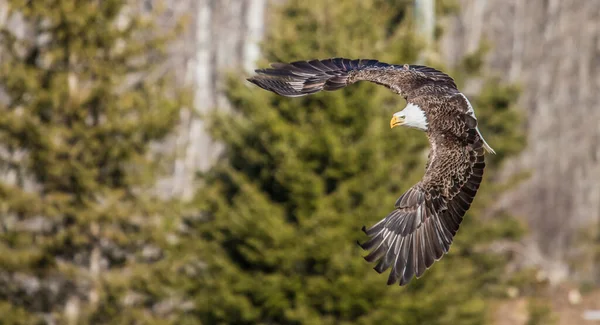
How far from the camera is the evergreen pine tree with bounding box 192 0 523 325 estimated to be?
13.8 meters

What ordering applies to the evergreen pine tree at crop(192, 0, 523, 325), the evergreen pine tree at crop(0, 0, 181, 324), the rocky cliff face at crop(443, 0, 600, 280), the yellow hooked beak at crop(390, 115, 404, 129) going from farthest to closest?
the rocky cliff face at crop(443, 0, 600, 280) → the evergreen pine tree at crop(0, 0, 181, 324) → the evergreen pine tree at crop(192, 0, 523, 325) → the yellow hooked beak at crop(390, 115, 404, 129)

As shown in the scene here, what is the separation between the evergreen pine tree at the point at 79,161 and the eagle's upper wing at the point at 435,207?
891 centimetres

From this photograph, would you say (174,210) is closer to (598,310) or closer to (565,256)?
(598,310)

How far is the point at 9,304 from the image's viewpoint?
622 inches

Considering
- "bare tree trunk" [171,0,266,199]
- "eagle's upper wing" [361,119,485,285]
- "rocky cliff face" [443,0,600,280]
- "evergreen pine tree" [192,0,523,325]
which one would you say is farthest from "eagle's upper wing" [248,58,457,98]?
"rocky cliff face" [443,0,600,280]

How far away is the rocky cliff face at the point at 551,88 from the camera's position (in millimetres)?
32219

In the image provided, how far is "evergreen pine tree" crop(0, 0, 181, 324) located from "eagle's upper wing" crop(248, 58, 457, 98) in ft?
24.5

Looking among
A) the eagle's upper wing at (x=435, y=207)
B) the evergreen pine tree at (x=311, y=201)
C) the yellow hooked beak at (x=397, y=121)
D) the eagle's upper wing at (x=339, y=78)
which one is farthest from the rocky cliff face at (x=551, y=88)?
the eagle's upper wing at (x=435, y=207)

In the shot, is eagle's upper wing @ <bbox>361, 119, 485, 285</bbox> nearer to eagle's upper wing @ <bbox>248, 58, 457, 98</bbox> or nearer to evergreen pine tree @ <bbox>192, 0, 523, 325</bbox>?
eagle's upper wing @ <bbox>248, 58, 457, 98</bbox>

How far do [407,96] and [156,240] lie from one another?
9017 millimetres

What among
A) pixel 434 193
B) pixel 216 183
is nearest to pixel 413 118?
pixel 434 193

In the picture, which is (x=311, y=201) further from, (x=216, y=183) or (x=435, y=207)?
(x=435, y=207)

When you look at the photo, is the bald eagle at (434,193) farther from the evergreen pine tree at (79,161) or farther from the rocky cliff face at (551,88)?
the rocky cliff face at (551,88)

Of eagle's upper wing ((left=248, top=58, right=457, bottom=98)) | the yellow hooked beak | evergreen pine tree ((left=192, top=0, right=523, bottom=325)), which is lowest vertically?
evergreen pine tree ((left=192, top=0, right=523, bottom=325))
